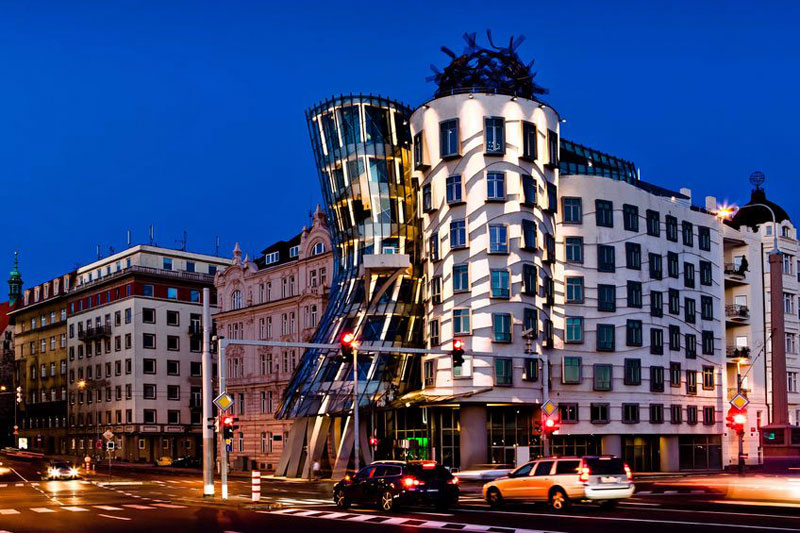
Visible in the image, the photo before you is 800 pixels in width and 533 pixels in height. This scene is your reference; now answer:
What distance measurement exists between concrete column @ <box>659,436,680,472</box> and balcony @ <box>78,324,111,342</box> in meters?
69.9

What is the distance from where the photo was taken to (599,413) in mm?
71938

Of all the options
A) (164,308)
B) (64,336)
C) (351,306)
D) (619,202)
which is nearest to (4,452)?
(64,336)

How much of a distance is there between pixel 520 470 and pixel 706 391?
162 feet

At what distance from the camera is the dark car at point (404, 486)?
35125 millimetres

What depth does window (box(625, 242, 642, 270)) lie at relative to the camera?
75.4 meters

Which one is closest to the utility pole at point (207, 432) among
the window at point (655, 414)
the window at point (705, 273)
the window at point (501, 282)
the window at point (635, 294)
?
the window at point (501, 282)

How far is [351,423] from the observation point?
2815 inches

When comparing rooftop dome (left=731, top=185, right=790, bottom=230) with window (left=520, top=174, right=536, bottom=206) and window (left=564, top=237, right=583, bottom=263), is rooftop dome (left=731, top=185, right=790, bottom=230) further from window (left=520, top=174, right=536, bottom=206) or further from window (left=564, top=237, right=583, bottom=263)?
window (left=520, top=174, right=536, bottom=206)

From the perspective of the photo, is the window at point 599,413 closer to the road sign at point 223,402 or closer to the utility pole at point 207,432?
the utility pole at point 207,432

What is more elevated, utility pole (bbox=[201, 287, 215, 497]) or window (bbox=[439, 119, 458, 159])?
window (bbox=[439, 119, 458, 159])

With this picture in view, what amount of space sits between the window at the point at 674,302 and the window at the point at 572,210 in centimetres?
1014

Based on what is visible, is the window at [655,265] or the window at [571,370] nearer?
the window at [571,370]

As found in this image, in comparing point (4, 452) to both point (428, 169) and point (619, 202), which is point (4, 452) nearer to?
point (428, 169)

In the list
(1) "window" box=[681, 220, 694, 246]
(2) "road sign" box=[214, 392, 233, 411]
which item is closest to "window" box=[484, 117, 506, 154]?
(1) "window" box=[681, 220, 694, 246]
